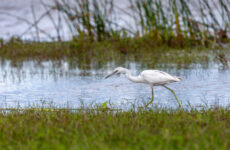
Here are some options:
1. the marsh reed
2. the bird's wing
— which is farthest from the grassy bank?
the marsh reed

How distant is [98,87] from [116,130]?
379 cm

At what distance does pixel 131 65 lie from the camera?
11.1 m

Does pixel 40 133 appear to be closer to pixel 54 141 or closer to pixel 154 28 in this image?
pixel 54 141

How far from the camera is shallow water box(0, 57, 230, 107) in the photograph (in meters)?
6.55

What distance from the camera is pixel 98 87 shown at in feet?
25.8

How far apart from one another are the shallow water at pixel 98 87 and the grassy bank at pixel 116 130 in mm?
1074

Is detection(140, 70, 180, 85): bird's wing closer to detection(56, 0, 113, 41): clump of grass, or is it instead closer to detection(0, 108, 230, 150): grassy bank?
detection(0, 108, 230, 150): grassy bank

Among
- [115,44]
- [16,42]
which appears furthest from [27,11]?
[115,44]

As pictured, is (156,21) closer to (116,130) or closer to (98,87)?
(98,87)

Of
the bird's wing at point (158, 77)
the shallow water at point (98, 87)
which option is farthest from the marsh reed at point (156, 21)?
the bird's wing at point (158, 77)

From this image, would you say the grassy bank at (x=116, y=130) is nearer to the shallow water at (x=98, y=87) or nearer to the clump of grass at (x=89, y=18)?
the shallow water at (x=98, y=87)

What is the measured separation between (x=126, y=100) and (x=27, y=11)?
69.9 ft

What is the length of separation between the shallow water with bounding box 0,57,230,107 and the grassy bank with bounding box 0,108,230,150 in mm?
1074

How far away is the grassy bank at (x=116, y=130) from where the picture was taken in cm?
360
